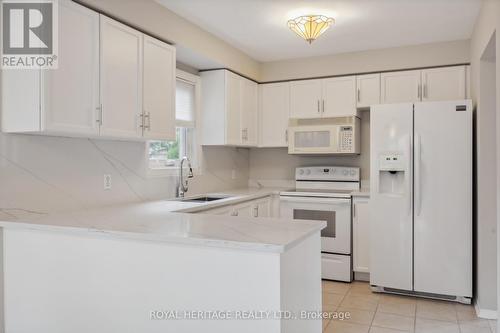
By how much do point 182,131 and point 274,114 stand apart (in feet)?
4.04

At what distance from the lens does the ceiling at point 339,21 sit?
118 inches

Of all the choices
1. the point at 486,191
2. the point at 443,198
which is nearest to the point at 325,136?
the point at 443,198

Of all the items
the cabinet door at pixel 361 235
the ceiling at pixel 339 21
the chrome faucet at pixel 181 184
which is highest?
the ceiling at pixel 339 21

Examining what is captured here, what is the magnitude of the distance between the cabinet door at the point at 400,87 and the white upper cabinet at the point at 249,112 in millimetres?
1442

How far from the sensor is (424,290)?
3.42 metres

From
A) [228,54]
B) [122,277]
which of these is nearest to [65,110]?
[122,277]

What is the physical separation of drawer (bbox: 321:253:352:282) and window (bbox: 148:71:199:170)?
1.70 metres

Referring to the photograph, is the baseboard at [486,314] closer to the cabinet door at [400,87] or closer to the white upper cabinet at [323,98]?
the cabinet door at [400,87]

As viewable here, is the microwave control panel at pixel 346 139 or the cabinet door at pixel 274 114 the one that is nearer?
the microwave control panel at pixel 346 139

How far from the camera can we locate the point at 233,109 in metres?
4.16

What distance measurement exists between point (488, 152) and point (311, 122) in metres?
1.85

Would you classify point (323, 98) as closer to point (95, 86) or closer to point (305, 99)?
point (305, 99)

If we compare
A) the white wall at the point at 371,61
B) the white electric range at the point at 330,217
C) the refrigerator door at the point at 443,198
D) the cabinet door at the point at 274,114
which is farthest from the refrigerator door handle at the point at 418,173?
the cabinet door at the point at 274,114

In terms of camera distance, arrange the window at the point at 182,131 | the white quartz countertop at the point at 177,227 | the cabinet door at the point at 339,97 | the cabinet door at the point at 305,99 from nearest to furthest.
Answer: the white quartz countertop at the point at 177,227 < the window at the point at 182,131 < the cabinet door at the point at 339,97 < the cabinet door at the point at 305,99
